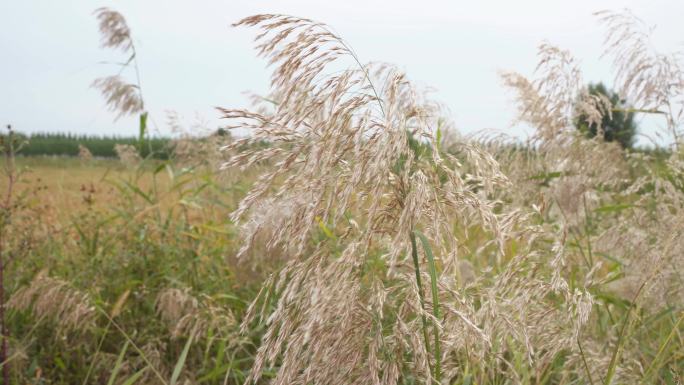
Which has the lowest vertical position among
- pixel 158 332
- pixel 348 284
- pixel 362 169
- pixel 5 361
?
pixel 158 332

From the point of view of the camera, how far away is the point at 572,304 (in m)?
2.03

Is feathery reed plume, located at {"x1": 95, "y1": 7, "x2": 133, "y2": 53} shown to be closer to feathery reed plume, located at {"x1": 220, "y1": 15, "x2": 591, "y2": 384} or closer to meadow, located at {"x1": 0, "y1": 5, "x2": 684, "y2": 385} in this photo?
meadow, located at {"x1": 0, "y1": 5, "x2": 684, "y2": 385}

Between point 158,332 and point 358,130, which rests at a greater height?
point 358,130

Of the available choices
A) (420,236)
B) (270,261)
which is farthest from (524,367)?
(270,261)

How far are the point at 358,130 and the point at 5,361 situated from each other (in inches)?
90.3

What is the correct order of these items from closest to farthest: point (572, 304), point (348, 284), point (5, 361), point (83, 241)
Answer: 1. point (348, 284)
2. point (572, 304)
3. point (5, 361)
4. point (83, 241)

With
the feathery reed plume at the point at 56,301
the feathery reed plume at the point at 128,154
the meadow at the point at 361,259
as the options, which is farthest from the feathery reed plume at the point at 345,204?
the feathery reed plume at the point at 128,154

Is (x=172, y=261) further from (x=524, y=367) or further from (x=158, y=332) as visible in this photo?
(x=524, y=367)

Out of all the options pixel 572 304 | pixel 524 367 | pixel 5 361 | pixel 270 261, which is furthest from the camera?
pixel 270 261

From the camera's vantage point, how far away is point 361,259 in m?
1.70

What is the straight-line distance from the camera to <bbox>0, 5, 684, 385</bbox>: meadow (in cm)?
166

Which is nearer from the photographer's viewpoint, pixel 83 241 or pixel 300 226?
pixel 300 226

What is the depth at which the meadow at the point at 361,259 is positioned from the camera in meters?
1.66

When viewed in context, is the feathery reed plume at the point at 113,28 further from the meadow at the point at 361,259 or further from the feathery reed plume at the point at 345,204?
the feathery reed plume at the point at 345,204
